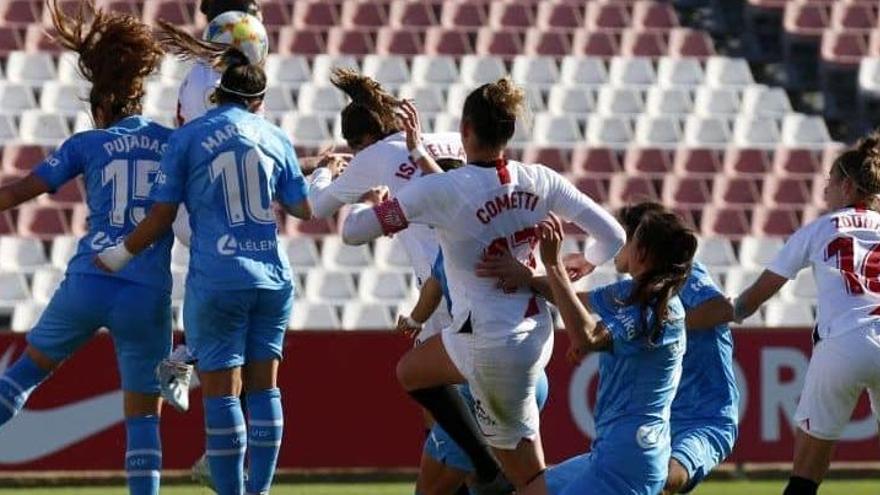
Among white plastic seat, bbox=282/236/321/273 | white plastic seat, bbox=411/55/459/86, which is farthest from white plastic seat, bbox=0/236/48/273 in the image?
white plastic seat, bbox=411/55/459/86

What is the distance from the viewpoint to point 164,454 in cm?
1216

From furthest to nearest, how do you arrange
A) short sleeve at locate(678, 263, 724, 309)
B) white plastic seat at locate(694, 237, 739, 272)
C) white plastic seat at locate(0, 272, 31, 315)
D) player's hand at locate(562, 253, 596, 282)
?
1. white plastic seat at locate(694, 237, 739, 272)
2. white plastic seat at locate(0, 272, 31, 315)
3. short sleeve at locate(678, 263, 724, 309)
4. player's hand at locate(562, 253, 596, 282)

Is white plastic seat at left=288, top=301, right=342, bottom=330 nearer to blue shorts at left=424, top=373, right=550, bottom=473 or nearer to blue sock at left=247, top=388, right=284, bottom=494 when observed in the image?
blue shorts at left=424, top=373, right=550, bottom=473

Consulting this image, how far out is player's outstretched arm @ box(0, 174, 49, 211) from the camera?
8.01 meters

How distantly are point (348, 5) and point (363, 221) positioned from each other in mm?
11681

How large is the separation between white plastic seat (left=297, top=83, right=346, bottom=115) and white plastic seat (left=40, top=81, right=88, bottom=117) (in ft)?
5.97

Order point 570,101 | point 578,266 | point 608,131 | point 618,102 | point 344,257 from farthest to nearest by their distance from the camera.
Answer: point 618,102 < point 570,101 < point 608,131 < point 344,257 < point 578,266

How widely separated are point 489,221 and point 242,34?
189 cm

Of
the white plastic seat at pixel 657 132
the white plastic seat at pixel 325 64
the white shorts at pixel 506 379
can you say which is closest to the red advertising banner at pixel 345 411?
the white shorts at pixel 506 379

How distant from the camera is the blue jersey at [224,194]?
778 cm

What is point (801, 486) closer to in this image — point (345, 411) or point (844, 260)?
point (844, 260)

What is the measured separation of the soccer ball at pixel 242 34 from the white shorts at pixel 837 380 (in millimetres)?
2672

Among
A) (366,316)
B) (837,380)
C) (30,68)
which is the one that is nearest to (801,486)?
(837,380)

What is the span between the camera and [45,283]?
14.8 m
